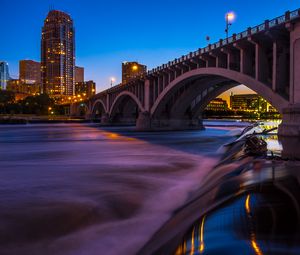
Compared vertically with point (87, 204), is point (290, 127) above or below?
above

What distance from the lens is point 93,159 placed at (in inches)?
763

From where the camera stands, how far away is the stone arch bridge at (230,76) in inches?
867

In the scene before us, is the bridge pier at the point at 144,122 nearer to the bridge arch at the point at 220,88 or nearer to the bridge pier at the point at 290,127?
the bridge arch at the point at 220,88

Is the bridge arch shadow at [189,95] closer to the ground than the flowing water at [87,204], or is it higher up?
higher up

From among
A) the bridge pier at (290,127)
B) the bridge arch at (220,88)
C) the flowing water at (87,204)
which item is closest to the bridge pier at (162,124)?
the bridge arch at (220,88)

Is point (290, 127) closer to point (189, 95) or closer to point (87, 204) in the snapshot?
point (87, 204)

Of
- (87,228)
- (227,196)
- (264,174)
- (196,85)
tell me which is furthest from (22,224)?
(196,85)

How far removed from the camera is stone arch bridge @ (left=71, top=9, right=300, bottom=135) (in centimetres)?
2203

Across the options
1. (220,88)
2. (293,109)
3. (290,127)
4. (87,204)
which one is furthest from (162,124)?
(87,204)

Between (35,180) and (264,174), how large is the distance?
832 cm

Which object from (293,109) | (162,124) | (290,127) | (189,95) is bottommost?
(162,124)

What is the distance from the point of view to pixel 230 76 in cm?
2955

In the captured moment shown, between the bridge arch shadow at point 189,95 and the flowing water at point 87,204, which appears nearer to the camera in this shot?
the flowing water at point 87,204

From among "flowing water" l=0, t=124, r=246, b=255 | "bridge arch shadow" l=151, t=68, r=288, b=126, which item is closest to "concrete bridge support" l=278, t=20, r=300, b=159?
"flowing water" l=0, t=124, r=246, b=255
